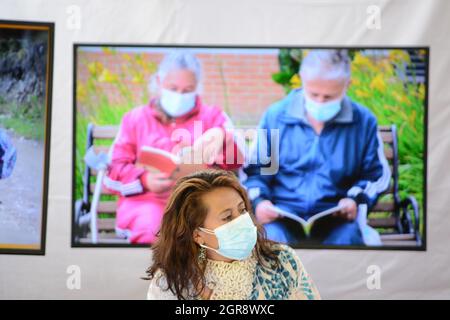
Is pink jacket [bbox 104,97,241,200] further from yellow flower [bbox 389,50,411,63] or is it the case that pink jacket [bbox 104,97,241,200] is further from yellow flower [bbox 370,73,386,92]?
yellow flower [bbox 389,50,411,63]

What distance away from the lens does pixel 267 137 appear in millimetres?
4074

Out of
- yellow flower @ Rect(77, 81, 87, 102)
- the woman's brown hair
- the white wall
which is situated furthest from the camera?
yellow flower @ Rect(77, 81, 87, 102)

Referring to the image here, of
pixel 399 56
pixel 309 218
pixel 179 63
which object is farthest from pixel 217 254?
pixel 399 56

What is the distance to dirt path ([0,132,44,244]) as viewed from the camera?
4137 mm

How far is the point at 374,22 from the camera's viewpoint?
4.02 meters

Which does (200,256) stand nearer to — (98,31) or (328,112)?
(328,112)

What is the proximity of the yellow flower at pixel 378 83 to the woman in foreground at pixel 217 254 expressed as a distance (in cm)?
201

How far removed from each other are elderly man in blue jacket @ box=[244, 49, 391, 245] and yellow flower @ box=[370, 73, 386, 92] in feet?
0.52

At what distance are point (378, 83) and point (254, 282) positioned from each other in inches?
85.2

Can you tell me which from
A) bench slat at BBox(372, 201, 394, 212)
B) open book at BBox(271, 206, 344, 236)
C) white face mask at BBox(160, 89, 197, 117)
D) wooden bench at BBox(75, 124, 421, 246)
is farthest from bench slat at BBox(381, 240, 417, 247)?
white face mask at BBox(160, 89, 197, 117)

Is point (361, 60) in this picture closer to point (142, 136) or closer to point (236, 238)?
point (142, 136)

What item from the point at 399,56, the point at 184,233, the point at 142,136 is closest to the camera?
the point at 184,233

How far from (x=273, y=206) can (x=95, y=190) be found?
1177 mm

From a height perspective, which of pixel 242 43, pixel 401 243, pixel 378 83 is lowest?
pixel 401 243
